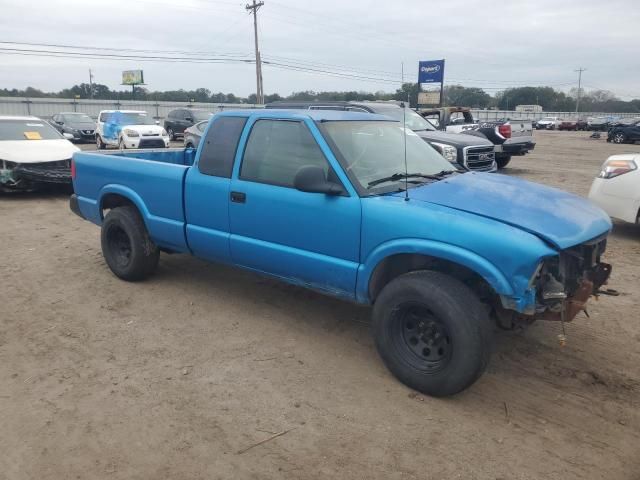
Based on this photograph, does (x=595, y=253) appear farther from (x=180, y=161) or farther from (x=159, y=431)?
(x=180, y=161)

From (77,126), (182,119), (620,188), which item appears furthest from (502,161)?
(77,126)

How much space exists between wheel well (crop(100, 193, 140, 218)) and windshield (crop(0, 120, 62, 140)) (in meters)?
6.42

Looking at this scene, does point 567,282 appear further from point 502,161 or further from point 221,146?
point 502,161

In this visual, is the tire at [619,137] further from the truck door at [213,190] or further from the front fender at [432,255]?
the front fender at [432,255]

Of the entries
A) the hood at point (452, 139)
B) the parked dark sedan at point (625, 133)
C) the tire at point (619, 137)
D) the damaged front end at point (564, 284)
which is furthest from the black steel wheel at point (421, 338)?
the tire at point (619, 137)

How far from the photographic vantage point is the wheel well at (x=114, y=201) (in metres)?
5.59

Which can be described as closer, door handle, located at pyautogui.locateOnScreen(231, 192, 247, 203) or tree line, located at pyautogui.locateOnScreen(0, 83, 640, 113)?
door handle, located at pyautogui.locateOnScreen(231, 192, 247, 203)

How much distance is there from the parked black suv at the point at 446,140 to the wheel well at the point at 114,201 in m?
6.01

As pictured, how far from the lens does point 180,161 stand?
21.8 ft

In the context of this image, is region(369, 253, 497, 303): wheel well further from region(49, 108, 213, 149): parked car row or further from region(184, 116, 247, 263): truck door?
region(49, 108, 213, 149): parked car row

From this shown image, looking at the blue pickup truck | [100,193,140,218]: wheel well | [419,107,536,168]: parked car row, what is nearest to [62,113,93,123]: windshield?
[419,107,536,168]: parked car row

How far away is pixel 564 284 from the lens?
11.1ft

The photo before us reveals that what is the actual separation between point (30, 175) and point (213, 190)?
719 cm

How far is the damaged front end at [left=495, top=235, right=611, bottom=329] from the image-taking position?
3199 millimetres
